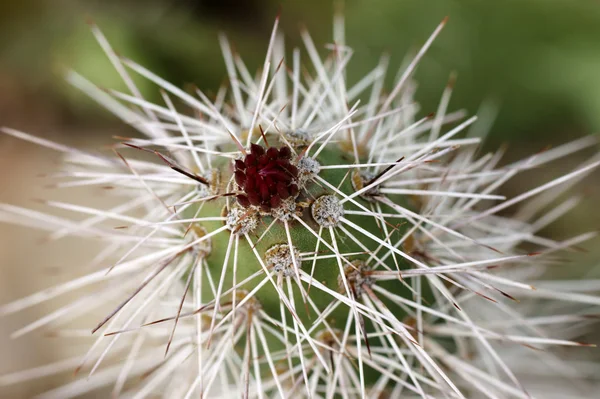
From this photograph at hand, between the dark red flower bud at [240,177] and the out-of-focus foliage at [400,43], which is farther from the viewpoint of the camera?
the out-of-focus foliage at [400,43]

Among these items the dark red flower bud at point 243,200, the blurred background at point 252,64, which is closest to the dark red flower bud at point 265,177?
Result: the dark red flower bud at point 243,200

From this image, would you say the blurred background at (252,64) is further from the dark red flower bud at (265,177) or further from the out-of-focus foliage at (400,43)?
the dark red flower bud at (265,177)

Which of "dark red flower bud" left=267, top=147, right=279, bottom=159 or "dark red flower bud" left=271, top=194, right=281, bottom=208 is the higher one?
"dark red flower bud" left=267, top=147, right=279, bottom=159

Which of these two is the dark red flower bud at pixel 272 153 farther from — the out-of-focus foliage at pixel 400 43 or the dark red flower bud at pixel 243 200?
the out-of-focus foliage at pixel 400 43

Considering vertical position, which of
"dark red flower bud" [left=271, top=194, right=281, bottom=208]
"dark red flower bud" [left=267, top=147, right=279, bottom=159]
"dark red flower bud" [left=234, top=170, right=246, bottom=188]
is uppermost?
"dark red flower bud" [left=267, top=147, right=279, bottom=159]

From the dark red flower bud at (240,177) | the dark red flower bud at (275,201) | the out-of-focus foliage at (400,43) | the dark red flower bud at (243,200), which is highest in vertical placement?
the out-of-focus foliage at (400,43)

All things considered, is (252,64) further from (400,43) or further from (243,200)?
(243,200)

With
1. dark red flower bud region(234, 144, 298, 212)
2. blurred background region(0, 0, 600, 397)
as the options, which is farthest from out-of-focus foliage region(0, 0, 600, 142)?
dark red flower bud region(234, 144, 298, 212)

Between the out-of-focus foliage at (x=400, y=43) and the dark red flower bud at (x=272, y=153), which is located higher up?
the out-of-focus foliage at (x=400, y=43)

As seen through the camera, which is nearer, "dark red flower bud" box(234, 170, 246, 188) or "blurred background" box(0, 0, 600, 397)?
"dark red flower bud" box(234, 170, 246, 188)

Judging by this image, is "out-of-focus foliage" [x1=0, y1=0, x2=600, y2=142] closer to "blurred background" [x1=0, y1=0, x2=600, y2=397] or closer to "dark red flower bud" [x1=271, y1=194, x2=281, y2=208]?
"blurred background" [x1=0, y1=0, x2=600, y2=397]
